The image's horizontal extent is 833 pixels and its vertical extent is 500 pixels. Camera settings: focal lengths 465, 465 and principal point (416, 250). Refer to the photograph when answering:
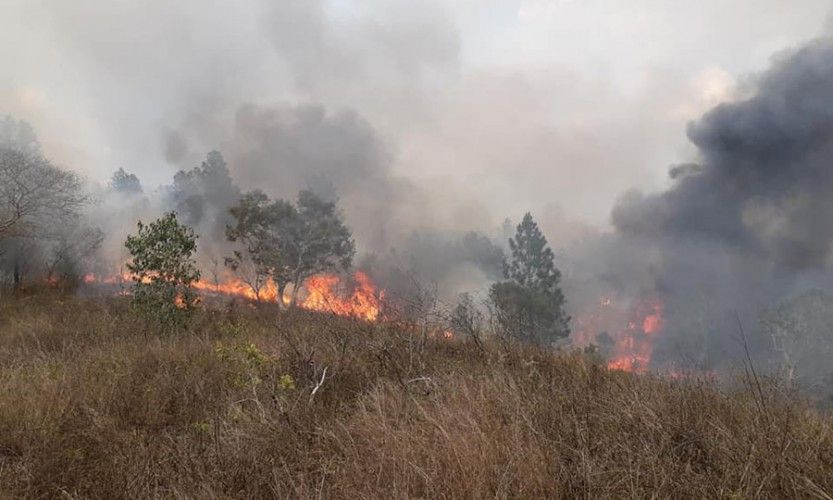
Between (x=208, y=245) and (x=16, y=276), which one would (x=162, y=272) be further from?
(x=208, y=245)

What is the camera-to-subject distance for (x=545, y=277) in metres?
56.8

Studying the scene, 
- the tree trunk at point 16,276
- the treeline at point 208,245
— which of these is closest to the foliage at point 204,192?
the treeline at point 208,245

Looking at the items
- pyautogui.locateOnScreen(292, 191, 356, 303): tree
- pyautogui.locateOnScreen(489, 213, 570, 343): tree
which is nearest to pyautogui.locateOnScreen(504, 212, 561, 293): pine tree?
pyautogui.locateOnScreen(489, 213, 570, 343): tree

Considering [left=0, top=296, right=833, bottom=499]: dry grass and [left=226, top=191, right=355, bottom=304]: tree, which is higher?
[left=226, top=191, right=355, bottom=304]: tree

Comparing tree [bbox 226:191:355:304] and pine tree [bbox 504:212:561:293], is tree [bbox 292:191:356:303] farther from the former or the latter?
pine tree [bbox 504:212:561:293]

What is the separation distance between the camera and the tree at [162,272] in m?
10.8

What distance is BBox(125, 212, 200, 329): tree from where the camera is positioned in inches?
424

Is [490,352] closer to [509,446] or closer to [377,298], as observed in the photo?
[377,298]

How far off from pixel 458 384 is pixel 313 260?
4093cm

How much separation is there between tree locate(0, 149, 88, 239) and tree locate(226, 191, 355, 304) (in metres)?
13.4

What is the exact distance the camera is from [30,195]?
22.4 meters

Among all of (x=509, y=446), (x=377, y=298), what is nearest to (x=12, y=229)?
(x=377, y=298)

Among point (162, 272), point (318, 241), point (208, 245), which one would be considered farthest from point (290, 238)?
point (162, 272)

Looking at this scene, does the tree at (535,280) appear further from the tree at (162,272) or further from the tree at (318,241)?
the tree at (162,272)
